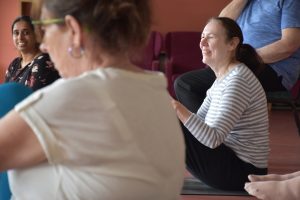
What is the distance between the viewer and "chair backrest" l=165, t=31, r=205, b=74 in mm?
5203

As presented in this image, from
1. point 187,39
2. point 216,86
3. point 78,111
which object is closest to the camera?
point 78,111

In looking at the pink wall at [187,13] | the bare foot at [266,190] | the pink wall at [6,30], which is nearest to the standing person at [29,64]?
the bare foot at [266,190]

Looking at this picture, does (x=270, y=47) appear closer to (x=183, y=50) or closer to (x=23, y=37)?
(x=23, y=37)

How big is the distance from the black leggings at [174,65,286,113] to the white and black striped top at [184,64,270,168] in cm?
27

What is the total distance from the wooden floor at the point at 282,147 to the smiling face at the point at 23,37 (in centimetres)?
116

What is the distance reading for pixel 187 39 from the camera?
532 cm

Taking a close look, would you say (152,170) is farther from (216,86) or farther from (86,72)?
(216,86)

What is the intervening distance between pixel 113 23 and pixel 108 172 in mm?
246

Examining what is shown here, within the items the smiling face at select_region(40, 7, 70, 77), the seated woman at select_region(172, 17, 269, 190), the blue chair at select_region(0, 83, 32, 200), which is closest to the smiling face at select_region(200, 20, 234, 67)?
the seated woman at select_region(172, 17, 269, 190)

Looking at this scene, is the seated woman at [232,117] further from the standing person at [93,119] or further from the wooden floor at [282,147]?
the standing person at [93,119]

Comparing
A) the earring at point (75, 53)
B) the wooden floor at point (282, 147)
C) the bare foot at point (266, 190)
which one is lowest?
the wooden floor at point (282, 147)

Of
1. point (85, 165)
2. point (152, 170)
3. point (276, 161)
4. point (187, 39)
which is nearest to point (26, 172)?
point (85, 165)

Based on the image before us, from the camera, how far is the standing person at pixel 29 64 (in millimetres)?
2299

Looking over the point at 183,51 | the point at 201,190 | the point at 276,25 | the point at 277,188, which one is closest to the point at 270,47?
the point at 276,25
